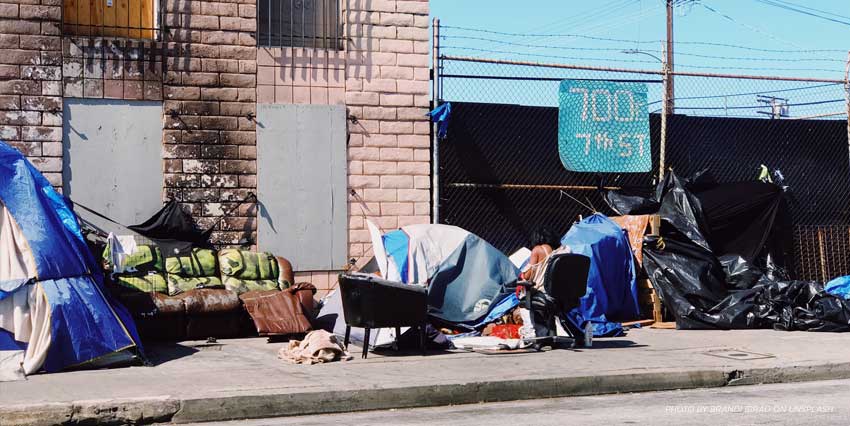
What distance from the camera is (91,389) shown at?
8078 mm

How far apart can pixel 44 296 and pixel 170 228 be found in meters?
3.04

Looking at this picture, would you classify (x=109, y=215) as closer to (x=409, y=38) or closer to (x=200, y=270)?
(x=200, y=270)

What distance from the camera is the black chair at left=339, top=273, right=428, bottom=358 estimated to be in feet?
32.7

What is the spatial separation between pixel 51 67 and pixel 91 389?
212 inches

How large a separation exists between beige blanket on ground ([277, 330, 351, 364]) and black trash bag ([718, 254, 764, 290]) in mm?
5985

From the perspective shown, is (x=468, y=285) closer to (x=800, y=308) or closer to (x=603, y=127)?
(x=603, y=127)

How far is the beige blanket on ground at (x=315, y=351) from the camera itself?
9.82m

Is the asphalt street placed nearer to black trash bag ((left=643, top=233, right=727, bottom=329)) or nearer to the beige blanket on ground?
the beige blanket on ground

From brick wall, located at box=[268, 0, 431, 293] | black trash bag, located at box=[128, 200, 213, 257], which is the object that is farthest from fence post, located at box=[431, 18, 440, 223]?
black trash bag, located at box=[128, 200, 213, 257]

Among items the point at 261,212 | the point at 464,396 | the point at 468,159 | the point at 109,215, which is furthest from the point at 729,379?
the point at 109,215

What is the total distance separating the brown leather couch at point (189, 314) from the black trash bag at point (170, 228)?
0.93 m

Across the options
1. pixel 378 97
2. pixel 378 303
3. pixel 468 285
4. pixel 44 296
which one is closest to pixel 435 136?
pixel 378 97

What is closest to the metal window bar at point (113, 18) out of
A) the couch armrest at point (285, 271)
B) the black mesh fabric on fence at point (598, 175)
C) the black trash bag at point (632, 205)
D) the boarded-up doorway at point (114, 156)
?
the boarded-up doorway at point (114, 156)

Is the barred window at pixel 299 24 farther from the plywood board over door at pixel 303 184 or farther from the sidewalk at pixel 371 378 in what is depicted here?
the sidewalk at pixel 371 378
